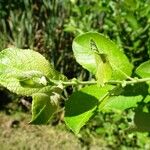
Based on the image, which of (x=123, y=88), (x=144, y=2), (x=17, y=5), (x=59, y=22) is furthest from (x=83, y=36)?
(x=17, y=5)

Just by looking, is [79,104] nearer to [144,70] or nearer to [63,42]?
[144,70]

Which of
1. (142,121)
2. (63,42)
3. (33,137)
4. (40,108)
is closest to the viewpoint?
(40,108)

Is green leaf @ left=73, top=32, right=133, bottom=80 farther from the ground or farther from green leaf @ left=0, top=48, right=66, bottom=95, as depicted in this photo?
the ground

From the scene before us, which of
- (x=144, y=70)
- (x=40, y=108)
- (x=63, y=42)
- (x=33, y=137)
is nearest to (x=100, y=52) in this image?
(x=144, y=70)

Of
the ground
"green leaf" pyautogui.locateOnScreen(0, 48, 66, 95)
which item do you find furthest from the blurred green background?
"green leaf" pyautogui.locateOnScreen(0, 48, 66, 95)

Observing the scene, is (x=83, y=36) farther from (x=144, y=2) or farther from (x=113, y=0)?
(x=113, y=0)

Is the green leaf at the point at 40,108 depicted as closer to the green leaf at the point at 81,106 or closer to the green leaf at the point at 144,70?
the green leaf at the point at 81,106
